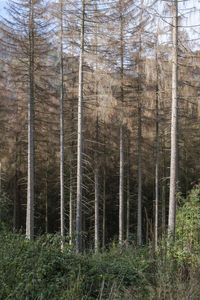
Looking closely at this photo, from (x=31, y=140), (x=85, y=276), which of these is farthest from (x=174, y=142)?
(x=31, y=140)

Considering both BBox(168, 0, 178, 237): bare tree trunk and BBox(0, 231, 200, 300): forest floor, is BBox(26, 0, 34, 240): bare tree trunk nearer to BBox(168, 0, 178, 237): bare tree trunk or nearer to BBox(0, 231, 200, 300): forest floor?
BBox(168, 0, 178, 237): bare tree trunk

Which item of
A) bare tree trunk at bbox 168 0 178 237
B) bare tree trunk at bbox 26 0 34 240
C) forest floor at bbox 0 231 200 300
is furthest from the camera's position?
bare tree trunk at bbox 26 0 34 240

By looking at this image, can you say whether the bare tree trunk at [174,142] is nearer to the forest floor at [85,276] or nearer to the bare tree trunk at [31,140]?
the forest floor at [85,276]

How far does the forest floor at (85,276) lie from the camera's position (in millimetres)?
3459

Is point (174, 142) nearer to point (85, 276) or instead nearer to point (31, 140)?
point (85, 276)

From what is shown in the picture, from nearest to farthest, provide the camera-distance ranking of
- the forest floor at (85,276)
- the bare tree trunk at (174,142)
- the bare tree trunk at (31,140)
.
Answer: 1. the forest floor at (85,276)
2. the bare tree trunk at (174,142)
3. the bare tree trunk at (31,140)

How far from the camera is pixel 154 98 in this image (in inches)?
488

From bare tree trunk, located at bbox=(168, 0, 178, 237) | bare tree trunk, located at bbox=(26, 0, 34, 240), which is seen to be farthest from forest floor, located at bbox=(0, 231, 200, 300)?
bare tree trunk, located at bbox=(26, 0, 34, 240)

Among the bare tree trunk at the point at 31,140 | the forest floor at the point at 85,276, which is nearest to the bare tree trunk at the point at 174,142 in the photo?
the forest floor at the point at 85,276

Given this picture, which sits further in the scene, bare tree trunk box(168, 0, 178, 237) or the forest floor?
bare tree trunk box(168, 0, 178, 237)

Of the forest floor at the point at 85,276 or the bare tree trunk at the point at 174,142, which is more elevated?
the bare tree trunk at the point at 174,142

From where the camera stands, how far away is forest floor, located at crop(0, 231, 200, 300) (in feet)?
11.3

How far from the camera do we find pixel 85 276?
415 cm

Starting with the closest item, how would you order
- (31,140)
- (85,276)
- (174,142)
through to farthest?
(85,276) → (174,142) → (31,140)
